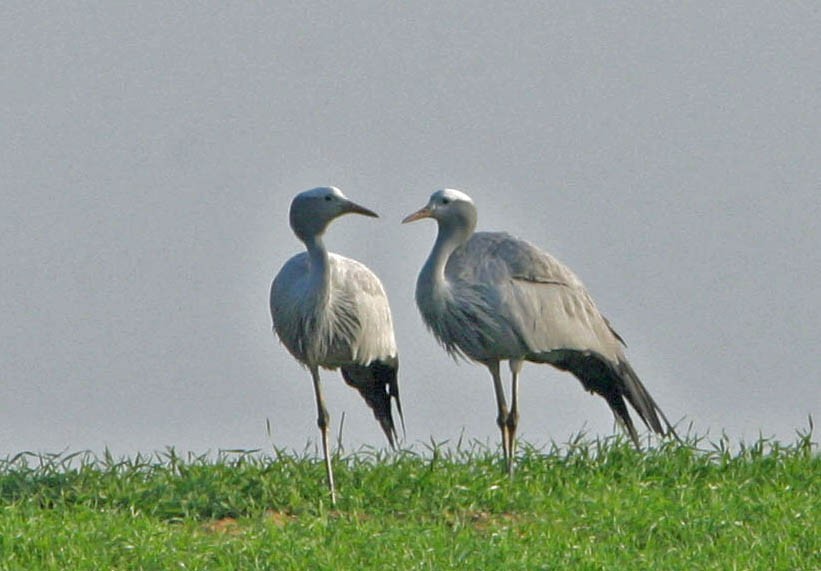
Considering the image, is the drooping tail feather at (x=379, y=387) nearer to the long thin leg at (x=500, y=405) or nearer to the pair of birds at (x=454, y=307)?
the pair of birds at (x=454, y=307)

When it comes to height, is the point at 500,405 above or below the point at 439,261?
below

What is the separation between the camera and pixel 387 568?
25.4 ft

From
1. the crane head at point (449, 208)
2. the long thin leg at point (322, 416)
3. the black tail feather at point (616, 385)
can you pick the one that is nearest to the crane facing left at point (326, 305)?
the long thin leg at point (322, 416)

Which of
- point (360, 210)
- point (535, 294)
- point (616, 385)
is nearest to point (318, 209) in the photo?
point (360, 210)

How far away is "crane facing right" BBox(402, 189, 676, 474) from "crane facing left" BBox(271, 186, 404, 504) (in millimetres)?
347

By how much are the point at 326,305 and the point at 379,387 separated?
48.9 inches

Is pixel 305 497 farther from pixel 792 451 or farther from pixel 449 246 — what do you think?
pixel 792 451

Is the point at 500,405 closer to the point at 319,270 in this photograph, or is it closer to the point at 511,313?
the point at 511,313

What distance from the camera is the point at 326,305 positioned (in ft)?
31.2

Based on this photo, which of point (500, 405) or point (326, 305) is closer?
point (326, 305)

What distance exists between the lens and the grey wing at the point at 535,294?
32.5 ft

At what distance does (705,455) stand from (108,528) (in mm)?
3612

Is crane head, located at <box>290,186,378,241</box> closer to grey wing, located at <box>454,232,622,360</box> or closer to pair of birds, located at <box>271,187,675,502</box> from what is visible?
pair of birds, located at <box>271,187,675,502</box>

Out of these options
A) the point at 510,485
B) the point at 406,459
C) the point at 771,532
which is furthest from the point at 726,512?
the point at 406,459
